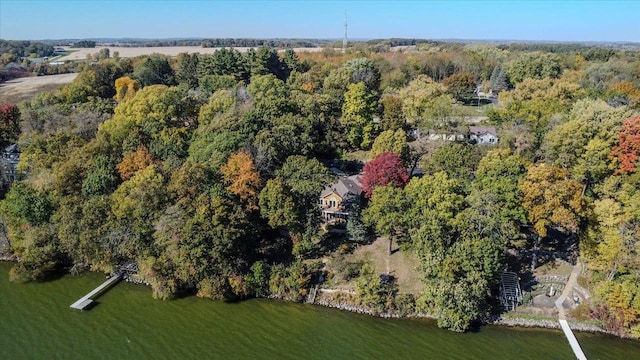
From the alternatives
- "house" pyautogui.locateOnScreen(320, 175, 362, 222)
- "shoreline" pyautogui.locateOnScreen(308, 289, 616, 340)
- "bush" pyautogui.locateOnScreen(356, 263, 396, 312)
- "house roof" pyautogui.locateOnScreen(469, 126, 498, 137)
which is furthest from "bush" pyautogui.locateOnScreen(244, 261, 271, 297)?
"house roof" pyautogui.locateOnScreen(469, 126, 498, 137)

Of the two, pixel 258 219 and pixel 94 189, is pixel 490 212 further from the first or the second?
pixel 94 189

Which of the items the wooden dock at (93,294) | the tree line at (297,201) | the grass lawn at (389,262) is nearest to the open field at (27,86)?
the tree line at (297,201)

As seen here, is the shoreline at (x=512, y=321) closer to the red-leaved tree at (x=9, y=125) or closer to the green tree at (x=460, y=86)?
the red-leaved tree at (x=9, y=125)

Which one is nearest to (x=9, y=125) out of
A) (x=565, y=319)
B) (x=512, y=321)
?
(x=512, y=321)

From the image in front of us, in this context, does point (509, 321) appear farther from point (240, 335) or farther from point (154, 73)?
point (154, 73)

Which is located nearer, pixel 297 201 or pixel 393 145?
pixel 297 201

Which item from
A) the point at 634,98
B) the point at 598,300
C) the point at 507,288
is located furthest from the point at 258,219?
the point at 634,98
